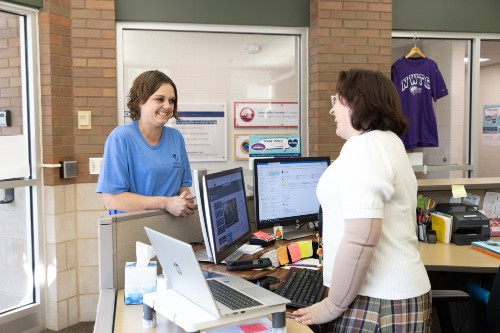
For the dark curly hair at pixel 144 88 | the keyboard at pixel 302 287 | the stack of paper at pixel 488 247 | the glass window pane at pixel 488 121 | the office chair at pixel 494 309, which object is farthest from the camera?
the glass window pane at pixel 488 121

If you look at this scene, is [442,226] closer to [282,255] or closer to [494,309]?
[494,309]

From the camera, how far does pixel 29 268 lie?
3725 mm

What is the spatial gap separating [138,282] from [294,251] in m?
0.77

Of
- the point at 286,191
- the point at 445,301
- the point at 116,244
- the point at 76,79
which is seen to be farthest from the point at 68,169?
the point at 445,301

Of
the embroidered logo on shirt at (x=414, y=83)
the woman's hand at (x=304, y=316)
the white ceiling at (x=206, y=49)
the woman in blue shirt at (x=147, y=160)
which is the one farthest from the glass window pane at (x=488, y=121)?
the woman's hand at (x=304, y=316)

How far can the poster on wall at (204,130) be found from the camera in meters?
4.20

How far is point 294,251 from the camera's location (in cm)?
222

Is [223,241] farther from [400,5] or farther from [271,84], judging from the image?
[400,5]

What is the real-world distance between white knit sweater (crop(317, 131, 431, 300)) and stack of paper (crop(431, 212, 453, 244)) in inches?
57.1

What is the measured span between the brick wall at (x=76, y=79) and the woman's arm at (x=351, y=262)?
280 cm

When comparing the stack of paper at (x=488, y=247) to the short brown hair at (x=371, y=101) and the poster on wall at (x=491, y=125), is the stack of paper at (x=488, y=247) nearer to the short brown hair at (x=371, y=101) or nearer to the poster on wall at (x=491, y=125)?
the short brown hair at (x=371, y=101)

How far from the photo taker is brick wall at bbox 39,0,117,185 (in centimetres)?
366

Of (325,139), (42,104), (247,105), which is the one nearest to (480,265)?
(325,139)

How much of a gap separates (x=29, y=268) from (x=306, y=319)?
2.86 meters
